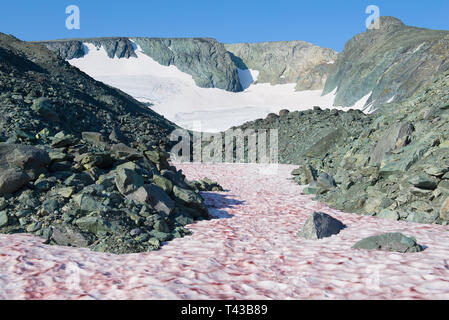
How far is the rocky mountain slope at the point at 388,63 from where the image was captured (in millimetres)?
50781

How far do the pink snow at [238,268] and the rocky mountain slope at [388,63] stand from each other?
43.4 m

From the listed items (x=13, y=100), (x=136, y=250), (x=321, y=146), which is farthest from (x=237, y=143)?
(x=136, y=250)

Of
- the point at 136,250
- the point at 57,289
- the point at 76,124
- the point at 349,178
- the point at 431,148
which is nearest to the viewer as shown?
the point at 57,289

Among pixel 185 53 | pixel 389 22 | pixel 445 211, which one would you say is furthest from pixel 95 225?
pixel 185 53

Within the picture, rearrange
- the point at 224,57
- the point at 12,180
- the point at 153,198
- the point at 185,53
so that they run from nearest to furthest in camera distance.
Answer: the point at 12,180 → the point at 153,198 → the point at 185,53 → the point at 224,57

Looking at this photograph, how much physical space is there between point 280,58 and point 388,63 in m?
70.8

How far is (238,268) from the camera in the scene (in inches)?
276

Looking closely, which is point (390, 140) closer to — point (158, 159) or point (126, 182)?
point (158, 159)

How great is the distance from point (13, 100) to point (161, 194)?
14.3m

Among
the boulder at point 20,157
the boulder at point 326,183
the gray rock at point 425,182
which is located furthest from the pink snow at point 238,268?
the boulder at point 326,183

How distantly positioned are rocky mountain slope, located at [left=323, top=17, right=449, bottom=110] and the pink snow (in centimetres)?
4342

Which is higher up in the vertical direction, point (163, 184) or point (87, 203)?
point (163, 184)

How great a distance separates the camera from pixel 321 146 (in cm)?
2597
